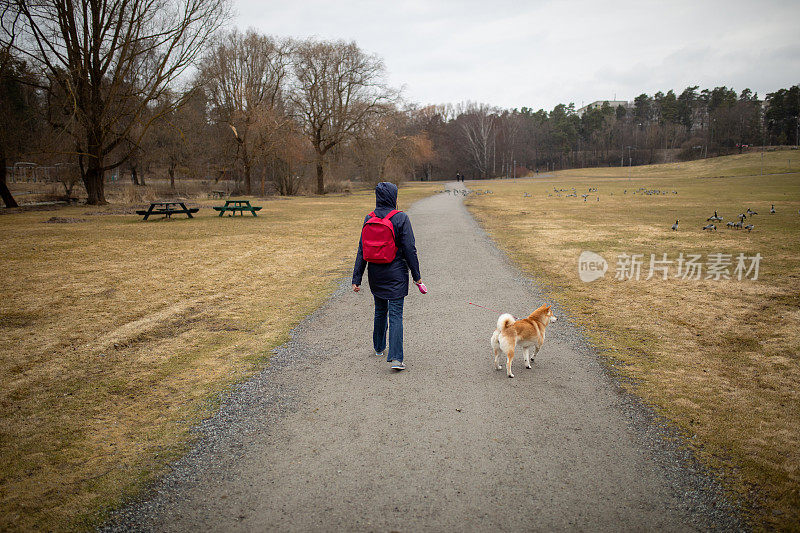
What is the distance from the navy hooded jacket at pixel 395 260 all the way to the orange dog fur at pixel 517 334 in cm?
115

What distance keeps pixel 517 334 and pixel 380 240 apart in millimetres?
1915

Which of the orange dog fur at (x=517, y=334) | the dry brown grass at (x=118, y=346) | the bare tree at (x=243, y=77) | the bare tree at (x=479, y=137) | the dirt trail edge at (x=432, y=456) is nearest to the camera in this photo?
the dirt trail edge at (x=432, y=456)

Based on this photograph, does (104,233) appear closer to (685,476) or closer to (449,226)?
(449,226)

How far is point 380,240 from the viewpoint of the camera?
191 inches

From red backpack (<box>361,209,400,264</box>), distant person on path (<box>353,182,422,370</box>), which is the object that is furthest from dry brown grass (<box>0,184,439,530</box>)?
red backpack (<box>361,209,400,264</box>)

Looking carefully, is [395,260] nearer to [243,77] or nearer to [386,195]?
[386,195]

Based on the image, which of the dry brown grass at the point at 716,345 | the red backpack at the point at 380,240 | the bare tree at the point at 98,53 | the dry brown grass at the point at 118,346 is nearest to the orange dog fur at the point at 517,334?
the dry brown grass at the point at 716,345

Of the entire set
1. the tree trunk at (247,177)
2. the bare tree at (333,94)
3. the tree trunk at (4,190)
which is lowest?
the tree trunk at (4,190)

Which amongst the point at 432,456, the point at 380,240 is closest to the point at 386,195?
the point at 380,240

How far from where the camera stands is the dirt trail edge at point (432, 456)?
2869mm

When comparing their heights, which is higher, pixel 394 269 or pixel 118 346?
pixel 394 269

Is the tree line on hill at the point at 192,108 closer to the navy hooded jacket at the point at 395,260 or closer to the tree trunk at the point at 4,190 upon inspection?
the tree trunk at the point at 4,190

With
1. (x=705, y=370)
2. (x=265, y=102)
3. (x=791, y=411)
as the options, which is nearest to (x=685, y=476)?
(x=791, y=411)

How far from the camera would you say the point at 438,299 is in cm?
787
